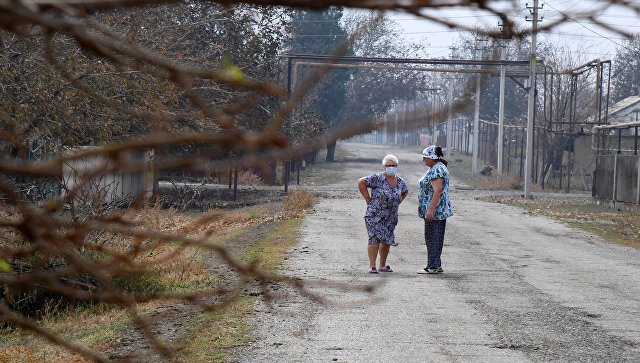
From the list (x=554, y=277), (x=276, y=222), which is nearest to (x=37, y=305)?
(x=554, y=277)

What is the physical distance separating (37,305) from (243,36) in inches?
880

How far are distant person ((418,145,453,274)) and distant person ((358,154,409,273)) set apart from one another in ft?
1.29

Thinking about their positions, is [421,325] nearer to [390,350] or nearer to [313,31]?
[390,350]

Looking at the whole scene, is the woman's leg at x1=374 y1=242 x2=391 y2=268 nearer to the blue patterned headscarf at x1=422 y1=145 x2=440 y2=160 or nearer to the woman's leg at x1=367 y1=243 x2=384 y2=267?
the woman's leg at x1=367 y1=243 x2=384 y2=267

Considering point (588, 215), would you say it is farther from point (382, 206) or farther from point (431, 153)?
point (382, 206)

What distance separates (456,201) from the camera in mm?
35688

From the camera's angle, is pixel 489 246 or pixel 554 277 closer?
pixel 554 277

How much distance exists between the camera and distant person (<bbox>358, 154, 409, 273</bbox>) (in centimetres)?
1456

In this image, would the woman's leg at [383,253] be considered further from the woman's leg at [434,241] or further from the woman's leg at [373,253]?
the woman's leg at [434,241]

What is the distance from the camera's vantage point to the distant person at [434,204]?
567 inches

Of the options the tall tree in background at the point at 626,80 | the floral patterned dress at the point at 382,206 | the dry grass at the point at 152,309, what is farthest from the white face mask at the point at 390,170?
the tall tree in background at the point at 626,80

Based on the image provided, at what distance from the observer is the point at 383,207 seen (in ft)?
48.3

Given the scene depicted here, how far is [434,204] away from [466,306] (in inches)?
133

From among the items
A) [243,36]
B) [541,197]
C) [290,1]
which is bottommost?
[541,197]
